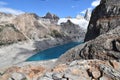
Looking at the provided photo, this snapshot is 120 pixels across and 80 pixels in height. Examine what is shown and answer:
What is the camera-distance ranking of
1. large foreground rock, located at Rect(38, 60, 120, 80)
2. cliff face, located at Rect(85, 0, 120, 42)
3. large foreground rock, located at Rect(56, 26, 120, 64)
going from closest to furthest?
large foreground rock, located at Rect(38, 60, 120, 80), large foreground rock, located at Rect(56, 26, 120, 64), cliff face, located at Rect(85, 0, 120, 42)

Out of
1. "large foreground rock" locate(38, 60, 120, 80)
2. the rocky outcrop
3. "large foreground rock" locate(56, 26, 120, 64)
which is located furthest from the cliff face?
"large foreground rock" locate(38, 60, 120, 80)

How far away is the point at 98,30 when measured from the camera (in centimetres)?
15575

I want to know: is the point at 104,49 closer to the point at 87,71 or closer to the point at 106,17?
the point at 87,71

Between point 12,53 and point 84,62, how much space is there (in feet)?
531

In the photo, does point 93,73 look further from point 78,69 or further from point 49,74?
point 49,74

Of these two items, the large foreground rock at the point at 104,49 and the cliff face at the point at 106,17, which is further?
the cliff face at the point at 106,17

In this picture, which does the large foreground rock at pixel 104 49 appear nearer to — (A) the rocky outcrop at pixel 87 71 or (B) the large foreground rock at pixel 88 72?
(A) the rocky outcrop at pixel 87 71

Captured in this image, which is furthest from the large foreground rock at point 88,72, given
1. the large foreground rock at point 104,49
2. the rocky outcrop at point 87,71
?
the large foreground rock at point 104,49

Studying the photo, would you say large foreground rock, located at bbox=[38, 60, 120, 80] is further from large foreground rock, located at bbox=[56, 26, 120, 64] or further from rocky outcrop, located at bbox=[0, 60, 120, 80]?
large foreground rock, located at bbox=[56, 26, 120, 64]

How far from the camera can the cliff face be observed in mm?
142375

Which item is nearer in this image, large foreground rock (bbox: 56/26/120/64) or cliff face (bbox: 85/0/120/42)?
large foreground rock (bbox: 56/26/120/64)

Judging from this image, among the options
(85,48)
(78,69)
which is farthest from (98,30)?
(78,69)

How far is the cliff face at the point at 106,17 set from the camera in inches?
5605

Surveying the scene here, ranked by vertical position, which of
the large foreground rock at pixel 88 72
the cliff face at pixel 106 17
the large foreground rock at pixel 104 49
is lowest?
the large foreground rock at pixel 88 72
